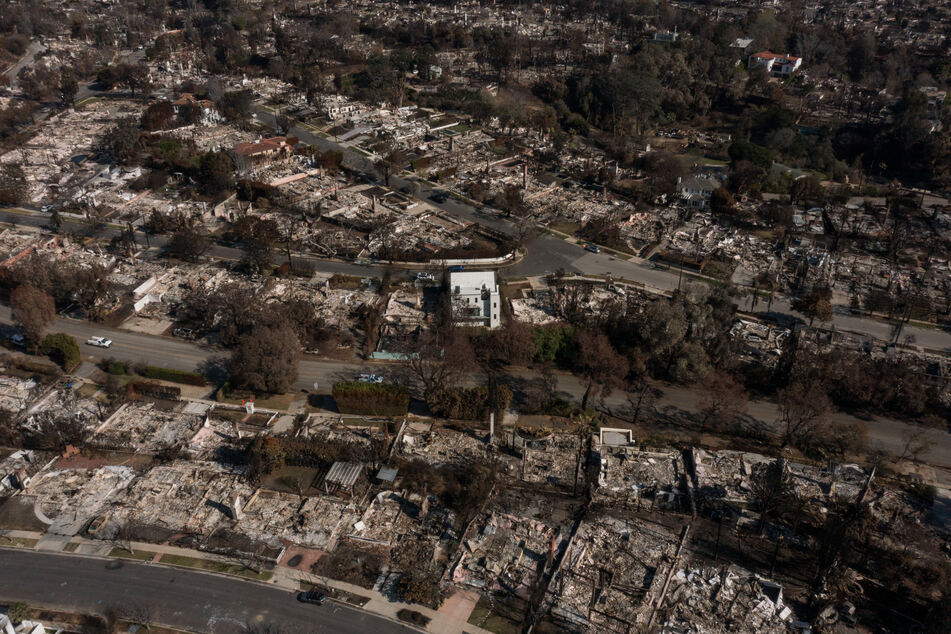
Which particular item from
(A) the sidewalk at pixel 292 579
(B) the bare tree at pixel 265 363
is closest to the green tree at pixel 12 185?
(B) the bare tree at pixel 265 363

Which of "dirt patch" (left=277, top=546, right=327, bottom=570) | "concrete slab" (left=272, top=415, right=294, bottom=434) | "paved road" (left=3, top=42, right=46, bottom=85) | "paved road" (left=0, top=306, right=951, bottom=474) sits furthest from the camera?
"paved road" (left=3, top=42, right=46, bottom=85)

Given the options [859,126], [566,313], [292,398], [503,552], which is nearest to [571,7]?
[859,126]

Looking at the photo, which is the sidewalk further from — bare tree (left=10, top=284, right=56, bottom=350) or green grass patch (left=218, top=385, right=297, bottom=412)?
bare tree (left=10, top=284, right=56, bottom=350)

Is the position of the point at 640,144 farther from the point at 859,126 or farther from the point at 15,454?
the point at 15,454

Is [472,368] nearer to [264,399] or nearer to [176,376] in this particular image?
[264,399]

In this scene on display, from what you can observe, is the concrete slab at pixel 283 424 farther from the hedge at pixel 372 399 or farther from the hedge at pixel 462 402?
the hedge at pixel 462 402

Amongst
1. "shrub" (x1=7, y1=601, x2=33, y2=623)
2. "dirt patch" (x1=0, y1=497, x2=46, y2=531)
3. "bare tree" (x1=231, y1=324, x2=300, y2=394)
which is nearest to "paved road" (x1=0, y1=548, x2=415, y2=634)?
"shrub" (x1=7, y1=601, x2=33, y2=623)
